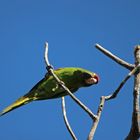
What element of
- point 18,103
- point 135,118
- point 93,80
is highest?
point 18,103

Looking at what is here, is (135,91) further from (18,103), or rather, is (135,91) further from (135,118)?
(18,103)

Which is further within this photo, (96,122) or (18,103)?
(18,103)

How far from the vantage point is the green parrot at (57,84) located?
491 cm

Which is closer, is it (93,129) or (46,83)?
(93,129)

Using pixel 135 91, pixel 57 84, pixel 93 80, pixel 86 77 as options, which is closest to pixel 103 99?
pixel 135 91

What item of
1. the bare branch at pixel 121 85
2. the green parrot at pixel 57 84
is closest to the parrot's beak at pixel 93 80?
the green parrot at pixel 57 84

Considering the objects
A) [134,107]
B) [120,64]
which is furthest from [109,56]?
[134,107]

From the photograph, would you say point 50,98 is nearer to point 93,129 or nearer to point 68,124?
point 68,124

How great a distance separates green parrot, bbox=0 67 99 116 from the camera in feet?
16.1

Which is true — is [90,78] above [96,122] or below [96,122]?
above

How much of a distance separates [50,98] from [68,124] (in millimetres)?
2310

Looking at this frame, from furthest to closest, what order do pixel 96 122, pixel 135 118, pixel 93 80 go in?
1. pixel 93 80
2. pixel 96 122
3. pixel 135 118

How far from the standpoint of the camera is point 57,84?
195 inches

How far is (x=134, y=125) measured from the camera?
6.73 feet
